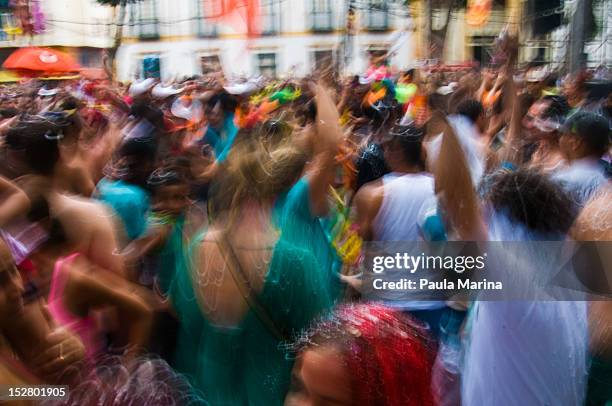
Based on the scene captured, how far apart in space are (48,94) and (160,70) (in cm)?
163

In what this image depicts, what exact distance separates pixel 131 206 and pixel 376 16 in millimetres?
1295

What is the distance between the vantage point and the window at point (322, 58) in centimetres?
268

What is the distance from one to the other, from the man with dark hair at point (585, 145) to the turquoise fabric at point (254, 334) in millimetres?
1231

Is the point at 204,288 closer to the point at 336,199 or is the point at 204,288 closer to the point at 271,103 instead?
the point at 336,199

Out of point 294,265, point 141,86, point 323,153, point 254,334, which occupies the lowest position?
point 254,334

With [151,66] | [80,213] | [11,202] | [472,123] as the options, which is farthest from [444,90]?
[11,202]

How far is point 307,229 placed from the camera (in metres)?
2.87

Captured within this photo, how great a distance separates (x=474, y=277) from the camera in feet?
7.23

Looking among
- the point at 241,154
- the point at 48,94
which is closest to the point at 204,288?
the point at 241,154

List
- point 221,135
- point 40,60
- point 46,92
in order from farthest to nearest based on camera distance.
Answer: point 221,135 < point 46,92 < point 40,60

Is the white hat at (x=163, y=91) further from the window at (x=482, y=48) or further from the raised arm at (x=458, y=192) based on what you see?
the raised arm at (x=458, y=192)

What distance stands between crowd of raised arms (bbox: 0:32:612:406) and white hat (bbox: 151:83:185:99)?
0.66 metres

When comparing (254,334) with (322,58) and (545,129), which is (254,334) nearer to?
(322,58)

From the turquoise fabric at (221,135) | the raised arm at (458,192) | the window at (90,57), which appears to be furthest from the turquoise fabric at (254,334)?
the turquoise fabric at (221,135)
